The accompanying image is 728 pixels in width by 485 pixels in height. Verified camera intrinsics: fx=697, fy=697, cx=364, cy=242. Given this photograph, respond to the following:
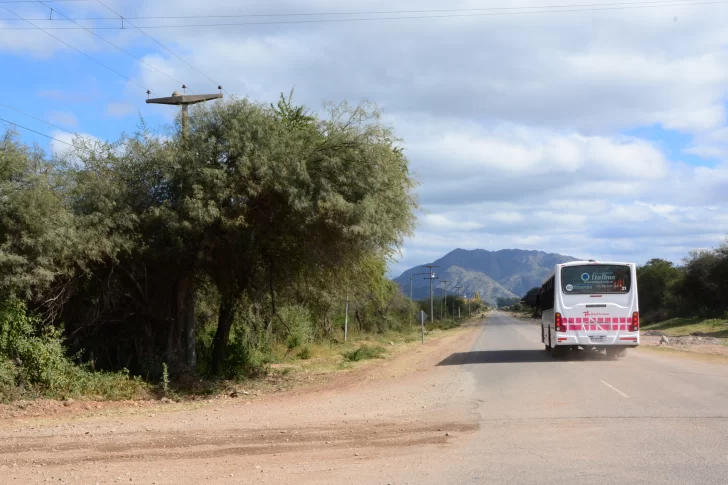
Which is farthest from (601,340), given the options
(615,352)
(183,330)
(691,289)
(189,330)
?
(691,289)

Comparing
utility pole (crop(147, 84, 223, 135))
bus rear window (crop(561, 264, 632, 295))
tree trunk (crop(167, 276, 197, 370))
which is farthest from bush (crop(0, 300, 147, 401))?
bus rear window (crop(561, 264, 632, 295))

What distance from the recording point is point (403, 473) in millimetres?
8156

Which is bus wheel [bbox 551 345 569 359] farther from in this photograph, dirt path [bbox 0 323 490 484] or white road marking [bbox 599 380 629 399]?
dirt path [bbox 0 323 490 484]

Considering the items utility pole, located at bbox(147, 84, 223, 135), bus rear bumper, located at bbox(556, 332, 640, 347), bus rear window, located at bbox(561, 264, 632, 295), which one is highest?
utility pole, located at bbox(147, 84, 223, 135)

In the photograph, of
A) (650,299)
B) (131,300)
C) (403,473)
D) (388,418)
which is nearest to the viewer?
(403,473)

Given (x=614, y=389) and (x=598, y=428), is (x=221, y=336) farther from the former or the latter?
(x=598, y=428)

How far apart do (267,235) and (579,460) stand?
11.1m

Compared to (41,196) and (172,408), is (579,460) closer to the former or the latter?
(172,408)

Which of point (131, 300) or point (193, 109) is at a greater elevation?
point (193, 109)

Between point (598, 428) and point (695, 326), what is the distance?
48284mm

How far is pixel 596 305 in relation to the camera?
22.6 metres

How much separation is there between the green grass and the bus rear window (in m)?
22.8

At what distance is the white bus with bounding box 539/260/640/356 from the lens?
22547 mm

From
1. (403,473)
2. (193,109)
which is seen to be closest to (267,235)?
(193,109)
